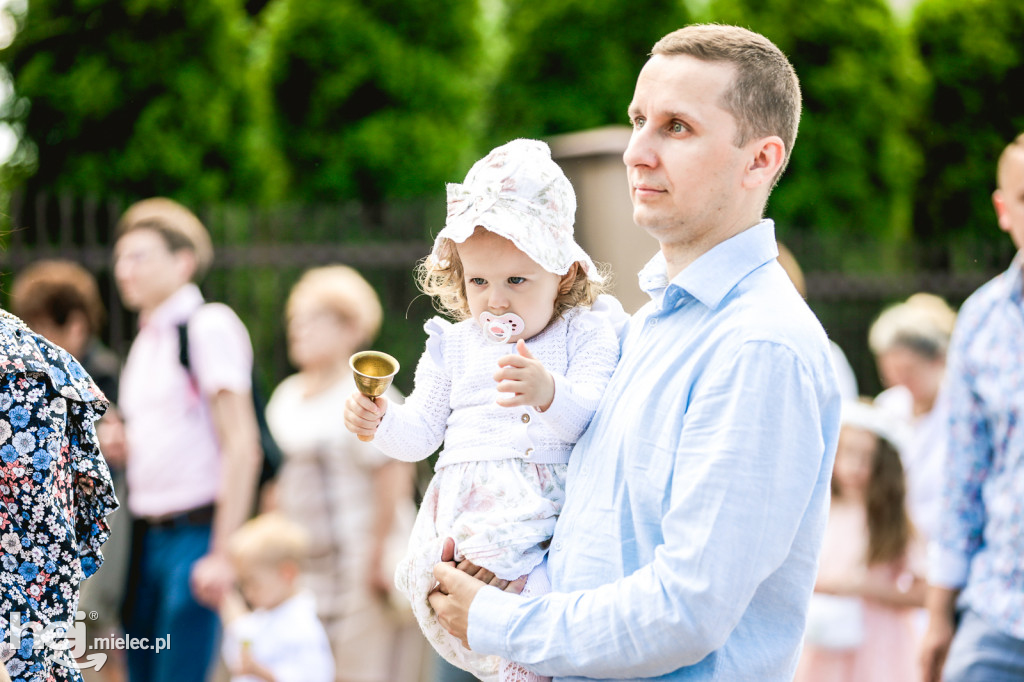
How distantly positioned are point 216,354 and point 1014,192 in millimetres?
2968

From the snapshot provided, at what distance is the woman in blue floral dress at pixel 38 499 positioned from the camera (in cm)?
200

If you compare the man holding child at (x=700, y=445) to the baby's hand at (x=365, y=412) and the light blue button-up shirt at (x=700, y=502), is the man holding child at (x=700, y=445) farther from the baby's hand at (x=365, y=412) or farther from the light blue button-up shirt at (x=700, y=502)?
the baby's hand at (x=365, y=412)

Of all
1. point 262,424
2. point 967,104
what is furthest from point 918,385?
point 967,104

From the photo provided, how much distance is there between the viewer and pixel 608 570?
185 centimetres

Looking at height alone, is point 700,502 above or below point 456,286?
below

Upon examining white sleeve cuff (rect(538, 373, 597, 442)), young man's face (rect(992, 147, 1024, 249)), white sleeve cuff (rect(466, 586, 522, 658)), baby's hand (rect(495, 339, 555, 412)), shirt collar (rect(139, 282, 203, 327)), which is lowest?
shirt collar (rect(139, 282, 203, 327))

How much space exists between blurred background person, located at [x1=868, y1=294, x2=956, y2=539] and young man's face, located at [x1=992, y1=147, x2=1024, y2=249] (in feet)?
5.48

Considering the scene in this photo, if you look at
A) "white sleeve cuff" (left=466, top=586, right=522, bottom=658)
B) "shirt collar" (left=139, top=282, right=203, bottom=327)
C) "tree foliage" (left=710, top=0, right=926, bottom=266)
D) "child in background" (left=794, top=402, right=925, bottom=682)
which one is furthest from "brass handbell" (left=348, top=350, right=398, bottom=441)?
"tree foliage" (left=710, top=0, right=926, bottom=266)

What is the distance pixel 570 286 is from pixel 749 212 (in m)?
0.42

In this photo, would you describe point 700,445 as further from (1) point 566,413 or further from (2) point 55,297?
(2) point 55,297

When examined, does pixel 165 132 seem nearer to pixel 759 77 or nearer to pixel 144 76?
pixel 144 76

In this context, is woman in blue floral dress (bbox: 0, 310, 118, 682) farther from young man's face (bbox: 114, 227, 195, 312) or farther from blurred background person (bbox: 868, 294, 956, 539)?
blurred background person (bbox: 868, 294, 956, 539)

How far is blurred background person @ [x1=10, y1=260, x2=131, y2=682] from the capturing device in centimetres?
473

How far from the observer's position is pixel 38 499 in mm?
2020
